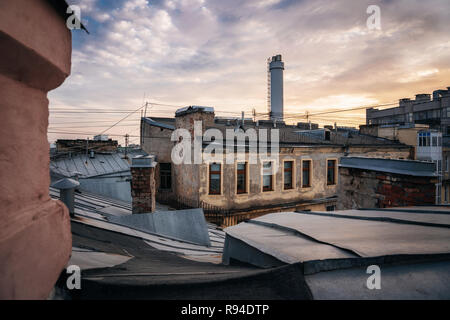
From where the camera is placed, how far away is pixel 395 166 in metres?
4.52

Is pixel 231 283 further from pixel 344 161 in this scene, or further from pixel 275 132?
pixel 275 132

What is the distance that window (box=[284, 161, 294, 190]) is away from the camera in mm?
12664

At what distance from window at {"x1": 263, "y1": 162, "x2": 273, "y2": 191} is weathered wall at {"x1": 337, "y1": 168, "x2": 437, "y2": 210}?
6.15 metres

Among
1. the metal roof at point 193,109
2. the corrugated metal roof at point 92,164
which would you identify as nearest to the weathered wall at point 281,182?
the metal roof at point 193,109

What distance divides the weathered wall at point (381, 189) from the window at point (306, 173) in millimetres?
7410

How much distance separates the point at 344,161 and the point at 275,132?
8.67 m

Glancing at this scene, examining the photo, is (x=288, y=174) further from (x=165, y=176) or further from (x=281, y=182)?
(x=165, y=176)

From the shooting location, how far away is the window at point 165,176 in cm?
1274

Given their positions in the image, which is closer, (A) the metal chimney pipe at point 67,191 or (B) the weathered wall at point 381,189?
(A) the metal chimney pipe at point 67,191

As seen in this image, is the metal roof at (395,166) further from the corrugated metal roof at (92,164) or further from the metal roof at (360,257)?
the corrugated metal roof at (92,164)
